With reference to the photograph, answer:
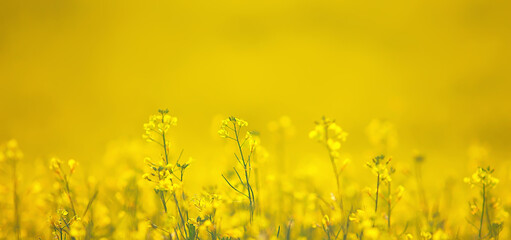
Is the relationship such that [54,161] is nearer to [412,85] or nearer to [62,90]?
[62,90]

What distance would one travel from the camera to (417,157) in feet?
9.29

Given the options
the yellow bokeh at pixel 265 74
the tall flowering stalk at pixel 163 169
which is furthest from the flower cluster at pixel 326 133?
the yellow bokeh at pixel 265 74

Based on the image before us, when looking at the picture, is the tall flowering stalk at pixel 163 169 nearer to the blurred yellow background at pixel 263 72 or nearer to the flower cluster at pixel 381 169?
the flower cluster at pixel 381 169

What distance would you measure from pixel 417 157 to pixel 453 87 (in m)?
3.36

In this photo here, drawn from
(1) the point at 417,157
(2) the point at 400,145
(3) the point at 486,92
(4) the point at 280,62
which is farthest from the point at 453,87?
(1) the point at 417,157

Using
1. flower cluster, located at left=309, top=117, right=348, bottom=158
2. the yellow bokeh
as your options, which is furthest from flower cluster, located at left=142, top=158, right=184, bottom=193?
the yellow bokeh

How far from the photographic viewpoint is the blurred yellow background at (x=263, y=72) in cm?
574

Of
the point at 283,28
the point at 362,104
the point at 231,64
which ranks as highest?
the point at 283,28

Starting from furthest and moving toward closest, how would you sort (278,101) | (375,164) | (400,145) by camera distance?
(278,101) < (400,145) < (375,164)

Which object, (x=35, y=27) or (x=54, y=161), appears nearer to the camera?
(x=54, y=161)

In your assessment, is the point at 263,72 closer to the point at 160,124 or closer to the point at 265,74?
the point at 265,74

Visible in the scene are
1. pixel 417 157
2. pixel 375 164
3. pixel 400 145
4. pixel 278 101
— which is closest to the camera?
pixel 375 164

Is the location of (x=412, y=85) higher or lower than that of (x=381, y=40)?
lower

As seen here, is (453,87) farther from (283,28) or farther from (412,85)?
(283,28)
